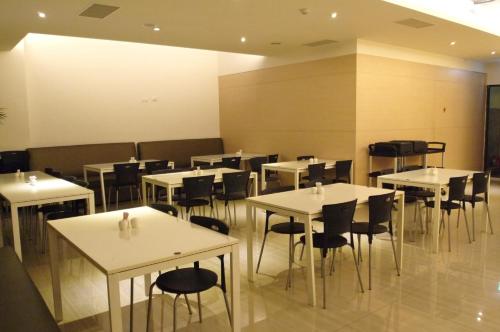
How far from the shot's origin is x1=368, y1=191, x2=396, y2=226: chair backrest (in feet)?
12.0

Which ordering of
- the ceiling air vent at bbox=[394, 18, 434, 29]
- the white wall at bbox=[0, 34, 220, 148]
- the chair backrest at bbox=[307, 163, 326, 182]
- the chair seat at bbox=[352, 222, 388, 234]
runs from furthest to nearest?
1. the white wall at bbox=[0, 34, 220, 148]
2. the chair backrest at bbox=[307, 163, 326, 182]
3. the ceiling air vent at bbox=[394, 18, 434, 29]
4. the chair seat at bbox=[352, 222, 388, 234]

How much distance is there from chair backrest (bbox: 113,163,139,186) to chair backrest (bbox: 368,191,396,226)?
429 cm

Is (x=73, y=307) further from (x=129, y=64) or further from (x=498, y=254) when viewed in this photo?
(x=129, y=64)

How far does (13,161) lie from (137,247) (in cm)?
593

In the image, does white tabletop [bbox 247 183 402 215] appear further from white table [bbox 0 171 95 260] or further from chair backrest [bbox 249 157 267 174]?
chair backrest [bbox 249 157 267 174]

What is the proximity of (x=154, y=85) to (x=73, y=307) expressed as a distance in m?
6.44

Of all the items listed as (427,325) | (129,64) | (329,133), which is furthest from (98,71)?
(427,325)

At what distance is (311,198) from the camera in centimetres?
383

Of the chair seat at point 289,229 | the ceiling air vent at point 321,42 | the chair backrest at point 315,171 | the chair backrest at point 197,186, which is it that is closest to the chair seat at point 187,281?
the chair seat at point 289,229

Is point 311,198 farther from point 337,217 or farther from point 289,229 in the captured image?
point 337,217

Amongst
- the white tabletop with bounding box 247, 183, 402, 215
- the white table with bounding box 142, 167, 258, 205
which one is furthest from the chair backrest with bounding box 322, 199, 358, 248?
the white table with bounding box 142, 167, 258, 205

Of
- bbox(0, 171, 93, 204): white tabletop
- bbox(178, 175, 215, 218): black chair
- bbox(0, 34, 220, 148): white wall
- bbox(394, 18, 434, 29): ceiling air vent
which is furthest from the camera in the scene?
bbox(0, 34, 220, 148): white wall

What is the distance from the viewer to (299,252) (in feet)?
15.3

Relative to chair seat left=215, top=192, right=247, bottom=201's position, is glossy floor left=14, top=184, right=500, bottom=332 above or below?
below
